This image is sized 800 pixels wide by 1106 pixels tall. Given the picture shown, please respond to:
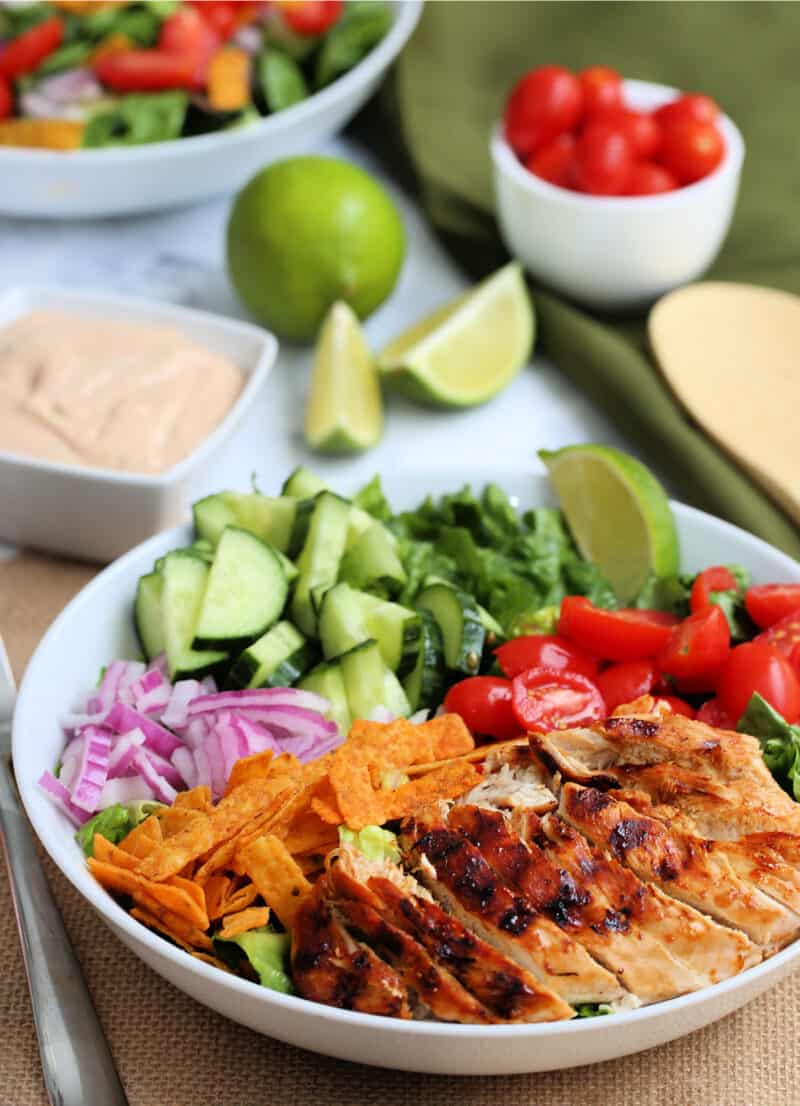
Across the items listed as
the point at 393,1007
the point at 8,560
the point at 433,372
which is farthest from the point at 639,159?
the point at 393,1007

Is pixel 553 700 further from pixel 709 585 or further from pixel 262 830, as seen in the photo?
pixel 262 830

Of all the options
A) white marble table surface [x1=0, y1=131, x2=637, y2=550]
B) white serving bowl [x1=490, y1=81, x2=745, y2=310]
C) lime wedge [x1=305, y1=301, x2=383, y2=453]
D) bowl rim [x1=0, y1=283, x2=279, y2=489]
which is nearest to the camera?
bowl rim [x1=0, y1=283, x2=279, y2=489]

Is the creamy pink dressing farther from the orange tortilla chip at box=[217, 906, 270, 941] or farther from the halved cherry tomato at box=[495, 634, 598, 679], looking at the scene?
the orange tortilla chip at box=[217, 906, 270, 941]

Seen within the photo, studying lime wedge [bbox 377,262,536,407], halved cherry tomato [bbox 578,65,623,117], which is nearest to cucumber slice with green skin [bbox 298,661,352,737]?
lime wedge [bbox 377,262,536,407]

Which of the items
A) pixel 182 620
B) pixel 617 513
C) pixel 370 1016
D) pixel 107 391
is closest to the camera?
pixel 370 1016

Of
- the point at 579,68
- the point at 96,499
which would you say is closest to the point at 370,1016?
the point at 96,499

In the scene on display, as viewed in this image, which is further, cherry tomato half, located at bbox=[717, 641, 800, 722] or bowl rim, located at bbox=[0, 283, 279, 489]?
bowl rim, located at bbox=[0, 283, 279, 489]

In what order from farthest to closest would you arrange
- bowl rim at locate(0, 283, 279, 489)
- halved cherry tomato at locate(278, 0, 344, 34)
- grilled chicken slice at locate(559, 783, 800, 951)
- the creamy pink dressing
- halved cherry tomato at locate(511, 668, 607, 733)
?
halved cherry tomato at locate(278, 0, 344, 34), the creamy pink dressing, bowl rim at locate(0, 283, 279, 489), halved cherry tomato at locate(511, 668, 607, 733), grilled chicken slice at locate(559, 783, 800, 951)
